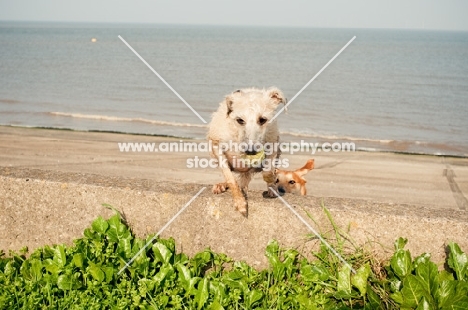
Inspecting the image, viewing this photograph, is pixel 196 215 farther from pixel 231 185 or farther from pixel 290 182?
pixel 290 182

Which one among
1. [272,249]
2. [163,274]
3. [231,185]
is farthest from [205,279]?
[231,185]

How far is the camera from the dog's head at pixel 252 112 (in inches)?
183

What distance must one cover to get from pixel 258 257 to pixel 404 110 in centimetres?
1695

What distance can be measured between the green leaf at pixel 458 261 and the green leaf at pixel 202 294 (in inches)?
69.1

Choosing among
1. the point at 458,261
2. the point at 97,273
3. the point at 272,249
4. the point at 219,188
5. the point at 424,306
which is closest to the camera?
the point at 424,306

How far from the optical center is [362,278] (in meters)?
3.31

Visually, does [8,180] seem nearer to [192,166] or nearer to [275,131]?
[275,131]

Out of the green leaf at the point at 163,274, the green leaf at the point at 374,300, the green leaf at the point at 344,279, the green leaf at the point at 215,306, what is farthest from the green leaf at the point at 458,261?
the green leaf at the point at 163,274

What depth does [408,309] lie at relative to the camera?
10.3 ft

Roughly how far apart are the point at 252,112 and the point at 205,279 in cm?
186

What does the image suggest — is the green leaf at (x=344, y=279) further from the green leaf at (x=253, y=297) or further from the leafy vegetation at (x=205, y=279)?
the green leaf at (x=253, y=297)

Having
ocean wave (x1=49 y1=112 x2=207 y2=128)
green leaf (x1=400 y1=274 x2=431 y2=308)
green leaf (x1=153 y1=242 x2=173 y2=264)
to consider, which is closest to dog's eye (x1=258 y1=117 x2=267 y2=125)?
green leaf (x1=153 y1=242 x2=173 y2=264)

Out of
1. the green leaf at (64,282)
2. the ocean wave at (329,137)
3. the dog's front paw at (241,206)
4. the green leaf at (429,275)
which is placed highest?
the dog's front paw at (241,206)

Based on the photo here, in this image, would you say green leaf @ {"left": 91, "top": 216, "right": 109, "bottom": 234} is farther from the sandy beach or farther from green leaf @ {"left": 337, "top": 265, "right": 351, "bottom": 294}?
green leaf @ {"left": 337, "top": 265, "right": 351, "bottom": 294}
